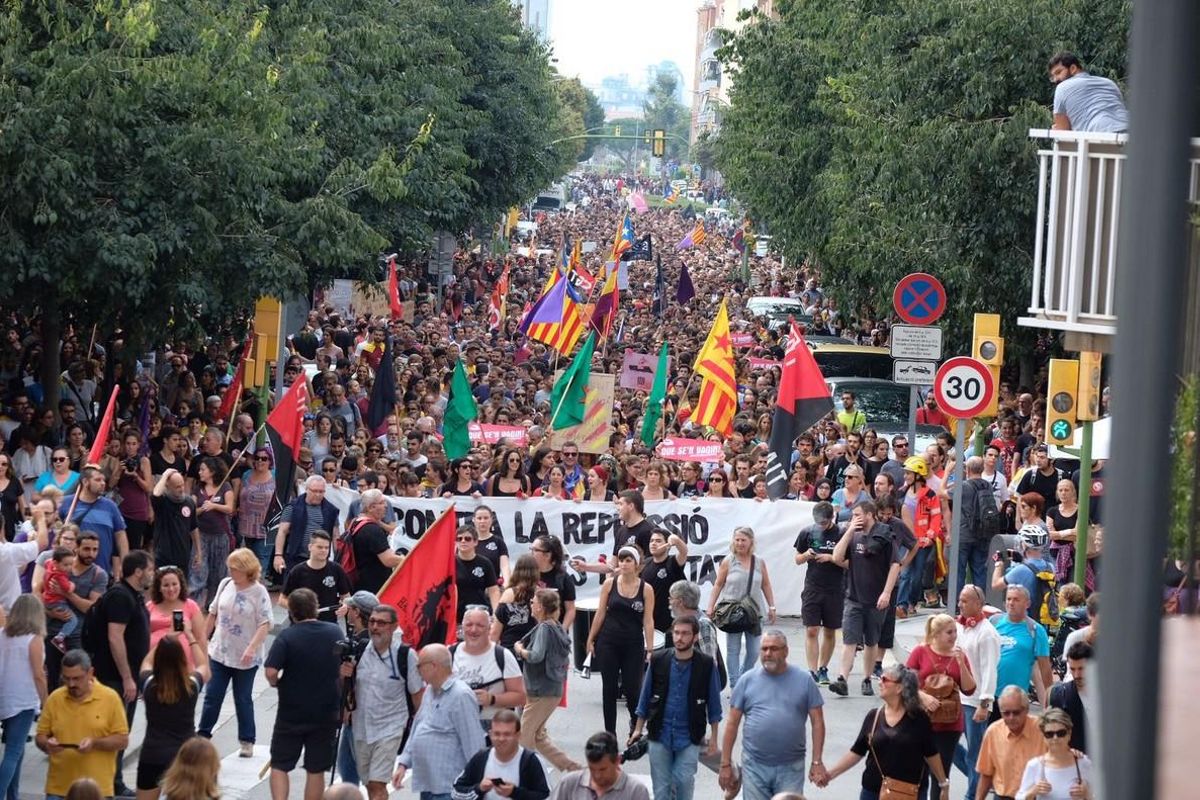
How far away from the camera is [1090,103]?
10.5 metres

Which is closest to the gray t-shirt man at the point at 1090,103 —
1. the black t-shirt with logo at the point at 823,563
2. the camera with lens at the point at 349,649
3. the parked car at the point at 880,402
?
the black t-shirt with logo at the point at 823,563

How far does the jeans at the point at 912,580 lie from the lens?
1644 centimetres

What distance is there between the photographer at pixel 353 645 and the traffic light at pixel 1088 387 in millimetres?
6539

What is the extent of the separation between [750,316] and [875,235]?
62.0ft

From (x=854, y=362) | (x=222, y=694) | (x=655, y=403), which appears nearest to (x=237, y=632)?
(x=222, y=694)

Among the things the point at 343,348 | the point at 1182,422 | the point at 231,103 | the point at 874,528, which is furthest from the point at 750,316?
the point at 1182,422

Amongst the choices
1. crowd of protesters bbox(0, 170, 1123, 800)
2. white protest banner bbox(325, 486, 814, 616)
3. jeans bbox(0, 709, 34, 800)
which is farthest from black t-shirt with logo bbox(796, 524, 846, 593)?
jeans bbox(0, 709, 34, 800)

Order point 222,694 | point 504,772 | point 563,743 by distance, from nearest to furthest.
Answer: point 504,772
point 222,694
point 563,743

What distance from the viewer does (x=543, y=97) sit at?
54.2 m

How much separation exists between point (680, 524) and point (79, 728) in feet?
26.6

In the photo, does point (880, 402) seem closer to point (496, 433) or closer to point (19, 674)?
point (496, 433)

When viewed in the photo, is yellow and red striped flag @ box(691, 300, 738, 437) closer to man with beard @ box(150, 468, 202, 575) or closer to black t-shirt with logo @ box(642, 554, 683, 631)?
man with beard @ box(150, 468, 202, 575)

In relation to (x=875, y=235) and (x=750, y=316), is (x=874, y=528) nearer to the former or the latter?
(x=875, y=235)

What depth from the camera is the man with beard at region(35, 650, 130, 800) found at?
9.18 meters
